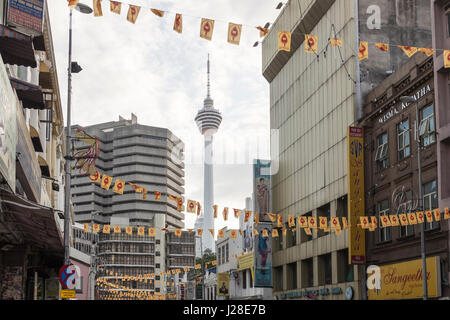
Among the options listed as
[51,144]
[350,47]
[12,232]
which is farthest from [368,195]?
[12,232]

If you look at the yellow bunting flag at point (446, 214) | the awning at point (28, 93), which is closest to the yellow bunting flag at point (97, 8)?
the awning at point (28, 93)

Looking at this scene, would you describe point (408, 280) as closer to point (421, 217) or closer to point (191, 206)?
point (421, 217)

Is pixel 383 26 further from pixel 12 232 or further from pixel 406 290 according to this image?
pixel 12 232

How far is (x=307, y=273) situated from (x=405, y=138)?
21602mm

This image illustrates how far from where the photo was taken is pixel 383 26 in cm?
5119

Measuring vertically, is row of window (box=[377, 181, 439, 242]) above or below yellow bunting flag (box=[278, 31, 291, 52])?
below

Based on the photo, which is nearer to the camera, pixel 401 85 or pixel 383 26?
pixel 401 85

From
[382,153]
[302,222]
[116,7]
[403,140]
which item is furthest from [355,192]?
[116,7]

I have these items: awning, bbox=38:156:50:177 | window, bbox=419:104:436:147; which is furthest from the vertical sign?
awning, bbox=38:156:50:177

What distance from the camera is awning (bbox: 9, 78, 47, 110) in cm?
2642

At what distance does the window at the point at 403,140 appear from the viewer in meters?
40.5

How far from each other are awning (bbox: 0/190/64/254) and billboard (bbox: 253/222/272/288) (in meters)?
37.7

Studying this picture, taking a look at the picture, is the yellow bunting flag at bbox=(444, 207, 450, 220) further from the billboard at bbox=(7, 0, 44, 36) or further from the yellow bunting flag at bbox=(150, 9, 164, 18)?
the billboard at bbox=(7, 0, 44, 36)

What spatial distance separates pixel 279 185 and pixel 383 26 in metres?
22.4
